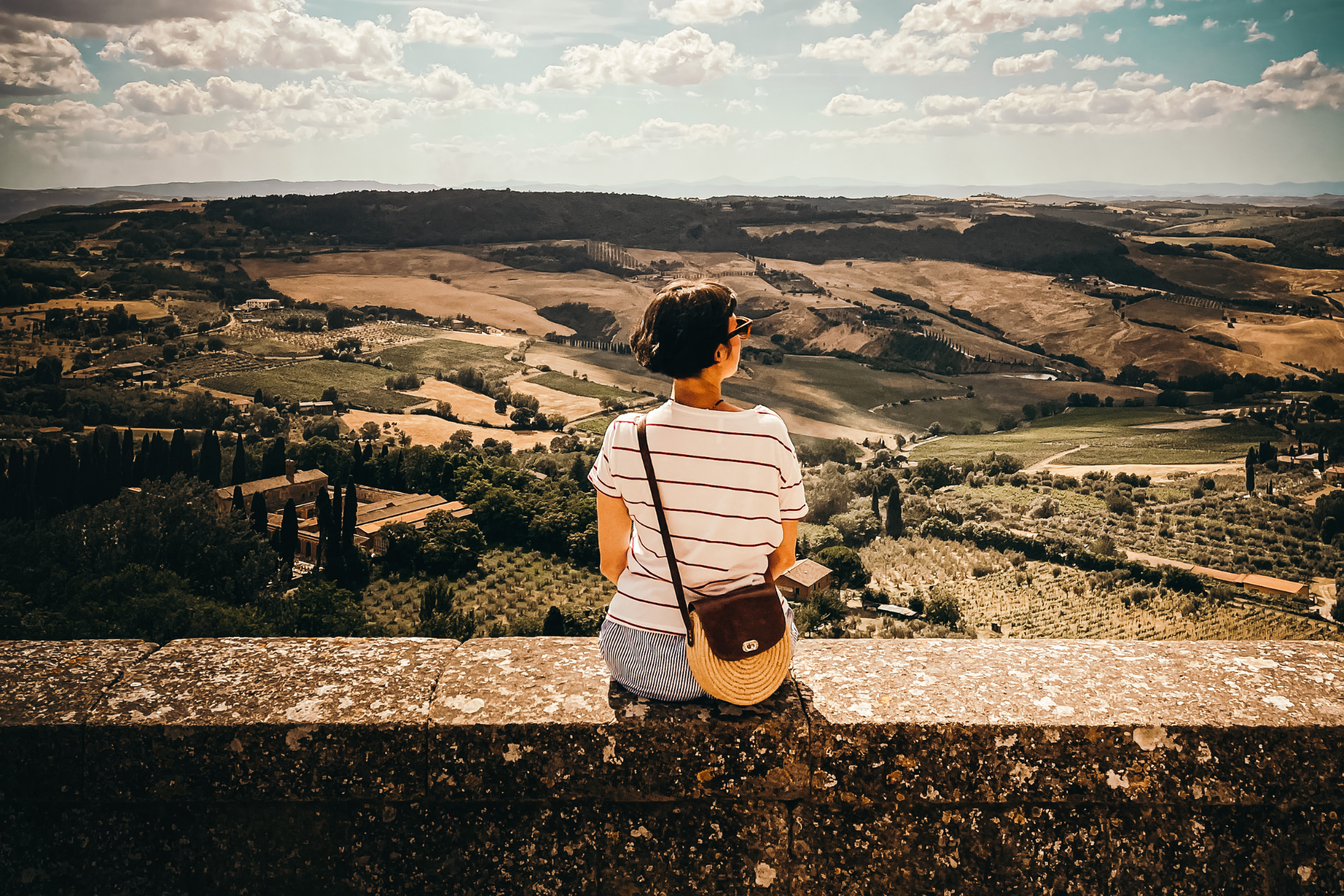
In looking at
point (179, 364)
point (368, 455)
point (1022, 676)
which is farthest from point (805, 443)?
point (1022, 676)

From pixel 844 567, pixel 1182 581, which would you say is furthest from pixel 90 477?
pixel 1182 581

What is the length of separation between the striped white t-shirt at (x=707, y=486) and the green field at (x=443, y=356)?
119090 millimetres

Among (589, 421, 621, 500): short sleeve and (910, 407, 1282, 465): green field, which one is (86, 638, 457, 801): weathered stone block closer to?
(589, 421, 621, 500): short sleeve

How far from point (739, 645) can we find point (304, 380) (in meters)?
117

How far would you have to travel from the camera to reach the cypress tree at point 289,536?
60375 millimetres

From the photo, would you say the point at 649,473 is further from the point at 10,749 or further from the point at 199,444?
the point at 199,444

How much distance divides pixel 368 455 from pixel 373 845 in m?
82.1

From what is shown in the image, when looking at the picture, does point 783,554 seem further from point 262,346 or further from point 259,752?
point 262,346

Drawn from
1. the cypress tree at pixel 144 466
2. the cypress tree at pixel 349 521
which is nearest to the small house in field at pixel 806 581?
the cypress tree at pixel 349 521

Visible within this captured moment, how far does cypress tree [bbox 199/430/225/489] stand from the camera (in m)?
73.3

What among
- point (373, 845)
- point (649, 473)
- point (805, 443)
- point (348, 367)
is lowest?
point (805, 443)

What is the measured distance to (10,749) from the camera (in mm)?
2432

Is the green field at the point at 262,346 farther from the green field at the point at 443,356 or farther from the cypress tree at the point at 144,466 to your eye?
the cypress tree at the point at 144,466

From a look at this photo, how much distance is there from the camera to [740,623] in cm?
253
